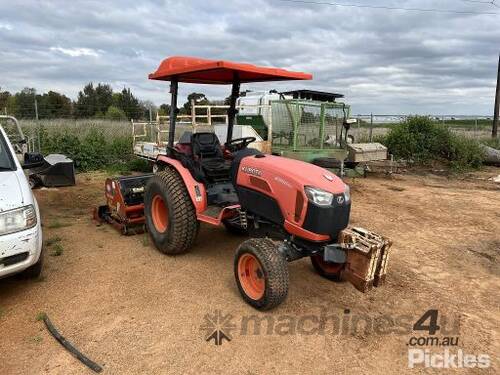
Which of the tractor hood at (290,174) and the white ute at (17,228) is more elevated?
the tractor hood at (290,174)

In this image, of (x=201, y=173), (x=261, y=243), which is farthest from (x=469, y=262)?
(x=201, y=173)

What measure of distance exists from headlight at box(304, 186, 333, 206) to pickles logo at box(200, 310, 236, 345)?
3.88 feet

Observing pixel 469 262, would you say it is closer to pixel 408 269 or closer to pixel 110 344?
pixel 408 269

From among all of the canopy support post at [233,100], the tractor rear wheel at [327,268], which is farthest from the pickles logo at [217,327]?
the canopy support post at [233,100]

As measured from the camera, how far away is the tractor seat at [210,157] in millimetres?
4508

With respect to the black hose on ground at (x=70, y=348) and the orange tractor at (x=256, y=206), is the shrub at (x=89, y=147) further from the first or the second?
the black hose on ground at (x=70, y=348)

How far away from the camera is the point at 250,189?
3850 mm

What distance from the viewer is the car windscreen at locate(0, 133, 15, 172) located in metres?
3.97

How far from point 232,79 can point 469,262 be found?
137 inches

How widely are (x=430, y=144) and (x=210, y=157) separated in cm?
999

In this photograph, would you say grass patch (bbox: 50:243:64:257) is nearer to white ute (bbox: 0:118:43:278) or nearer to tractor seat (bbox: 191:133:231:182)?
white ute (bbox: 0:118:43:278)

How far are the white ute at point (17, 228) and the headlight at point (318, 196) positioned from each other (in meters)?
2.34

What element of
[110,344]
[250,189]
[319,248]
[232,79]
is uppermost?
[232,79]

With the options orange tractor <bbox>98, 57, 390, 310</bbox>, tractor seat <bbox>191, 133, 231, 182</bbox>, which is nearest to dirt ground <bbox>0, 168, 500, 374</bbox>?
orange tractor <bbox>98, 57, 390, 310</bbox>
